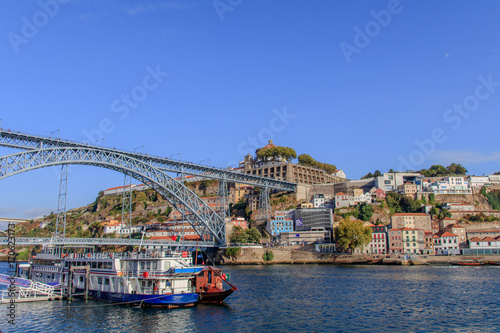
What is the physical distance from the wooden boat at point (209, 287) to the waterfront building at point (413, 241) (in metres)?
44.0

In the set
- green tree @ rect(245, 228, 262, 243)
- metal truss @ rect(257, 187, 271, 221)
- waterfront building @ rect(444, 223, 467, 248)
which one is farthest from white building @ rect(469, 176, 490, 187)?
green tree @ rect(245, 228, 262, 243)

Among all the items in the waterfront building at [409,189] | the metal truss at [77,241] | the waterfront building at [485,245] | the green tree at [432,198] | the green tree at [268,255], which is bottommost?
the green tree at [268,255]

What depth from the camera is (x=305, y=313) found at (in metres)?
24.2

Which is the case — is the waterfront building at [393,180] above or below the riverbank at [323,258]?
above

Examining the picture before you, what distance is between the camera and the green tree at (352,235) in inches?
2448

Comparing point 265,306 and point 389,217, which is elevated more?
point 389,217

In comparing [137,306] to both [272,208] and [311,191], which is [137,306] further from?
[311,191]

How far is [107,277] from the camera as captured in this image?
29453 millimetres

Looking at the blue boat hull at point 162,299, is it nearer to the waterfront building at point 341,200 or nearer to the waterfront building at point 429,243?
the waterfront building at point 429,243

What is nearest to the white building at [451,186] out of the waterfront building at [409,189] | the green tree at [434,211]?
the waterfront building at [409,189]

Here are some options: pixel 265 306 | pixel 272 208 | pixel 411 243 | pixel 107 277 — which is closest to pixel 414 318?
pixel 265 306

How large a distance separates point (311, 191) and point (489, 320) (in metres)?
68.9

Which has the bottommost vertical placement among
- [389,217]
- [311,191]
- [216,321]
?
[216,321]

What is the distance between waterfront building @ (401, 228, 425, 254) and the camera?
63.6m
